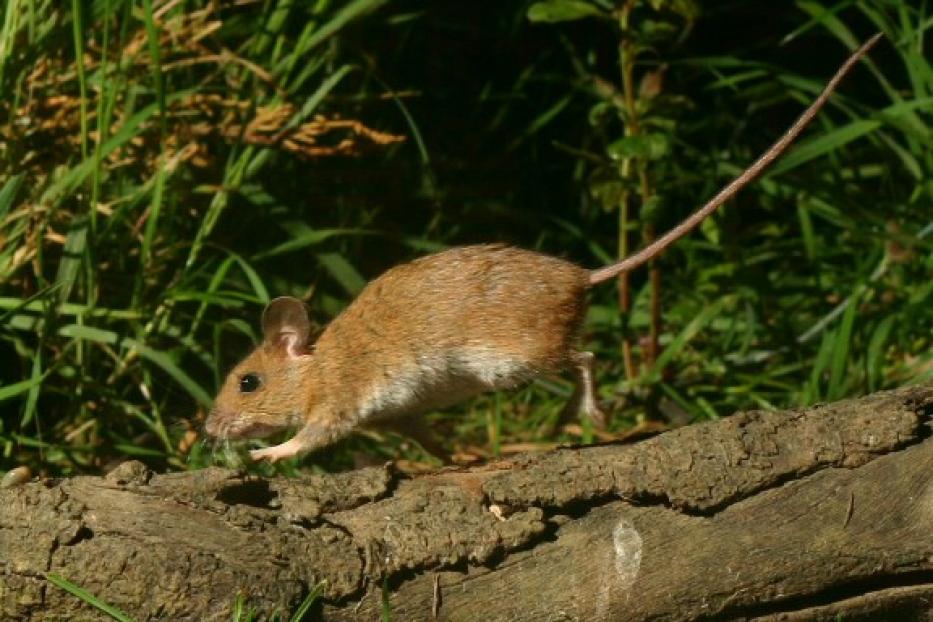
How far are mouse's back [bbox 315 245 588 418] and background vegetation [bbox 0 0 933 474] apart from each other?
55 centimetres

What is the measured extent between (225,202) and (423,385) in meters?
1.14

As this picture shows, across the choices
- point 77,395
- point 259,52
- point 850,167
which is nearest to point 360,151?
point 259,52

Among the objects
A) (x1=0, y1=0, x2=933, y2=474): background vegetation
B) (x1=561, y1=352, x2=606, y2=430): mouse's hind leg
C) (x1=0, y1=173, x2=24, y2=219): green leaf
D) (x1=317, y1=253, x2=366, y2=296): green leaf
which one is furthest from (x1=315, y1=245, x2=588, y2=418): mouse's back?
(x1=0, y1=173, x2=24, y2=219): green leaf

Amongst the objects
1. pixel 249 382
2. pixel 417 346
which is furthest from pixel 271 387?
pixel 417 346

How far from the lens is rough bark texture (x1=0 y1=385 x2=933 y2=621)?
2.91m

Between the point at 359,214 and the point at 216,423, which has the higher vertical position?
the point at 359,214

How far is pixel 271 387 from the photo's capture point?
431cm

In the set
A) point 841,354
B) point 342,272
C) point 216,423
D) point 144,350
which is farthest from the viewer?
point 342,272

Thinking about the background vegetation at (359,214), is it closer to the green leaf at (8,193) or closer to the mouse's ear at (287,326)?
the green leaf at (8,193)

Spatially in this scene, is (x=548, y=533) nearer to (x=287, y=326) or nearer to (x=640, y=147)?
(x=287, y=326)

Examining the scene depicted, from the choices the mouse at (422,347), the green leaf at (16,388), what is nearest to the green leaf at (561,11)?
the mouse at (422,347)

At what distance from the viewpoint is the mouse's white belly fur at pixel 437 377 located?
412 cm

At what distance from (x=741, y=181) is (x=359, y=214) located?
192 cm

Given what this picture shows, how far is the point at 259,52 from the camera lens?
505 centimetres
